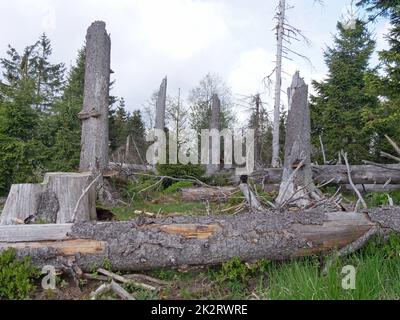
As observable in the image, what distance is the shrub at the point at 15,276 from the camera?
2842mm

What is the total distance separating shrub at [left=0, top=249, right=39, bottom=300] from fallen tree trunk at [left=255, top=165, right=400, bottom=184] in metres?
6.67

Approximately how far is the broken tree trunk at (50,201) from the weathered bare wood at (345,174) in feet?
17.7

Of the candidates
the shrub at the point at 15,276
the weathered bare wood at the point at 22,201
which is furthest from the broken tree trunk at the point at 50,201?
the shrub at the point at 15,276

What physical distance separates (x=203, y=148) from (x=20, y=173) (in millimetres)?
10658

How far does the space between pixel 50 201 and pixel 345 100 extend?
48.7 ft

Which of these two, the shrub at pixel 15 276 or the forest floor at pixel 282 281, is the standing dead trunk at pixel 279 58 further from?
the shrub at pixel 15 276

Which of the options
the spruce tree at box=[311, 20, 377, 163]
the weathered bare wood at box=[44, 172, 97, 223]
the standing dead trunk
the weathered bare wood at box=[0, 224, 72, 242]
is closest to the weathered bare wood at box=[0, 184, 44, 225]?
the weathered bare wood at box=[44, 172, 97, 223]

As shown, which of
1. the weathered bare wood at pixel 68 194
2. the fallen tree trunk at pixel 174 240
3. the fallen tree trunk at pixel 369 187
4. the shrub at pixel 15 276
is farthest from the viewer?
the fallen tree trunk at pixel 369 187

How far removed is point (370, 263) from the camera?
9.82ft

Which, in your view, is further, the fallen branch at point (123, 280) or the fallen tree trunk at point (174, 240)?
the fallen tree trunk at point (174, 240)

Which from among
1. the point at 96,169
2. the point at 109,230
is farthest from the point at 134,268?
the point at 96,169

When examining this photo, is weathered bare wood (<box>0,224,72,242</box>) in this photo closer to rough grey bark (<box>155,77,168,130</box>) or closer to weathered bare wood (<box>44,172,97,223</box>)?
weathered bare wood (<box>44,172,97,223</box>)

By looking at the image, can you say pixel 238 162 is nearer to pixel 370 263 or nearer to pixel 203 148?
pixel 203 148

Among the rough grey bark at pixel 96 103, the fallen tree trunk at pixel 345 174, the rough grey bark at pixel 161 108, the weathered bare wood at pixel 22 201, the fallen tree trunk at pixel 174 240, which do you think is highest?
the rough grey bark at pixel 161 108
